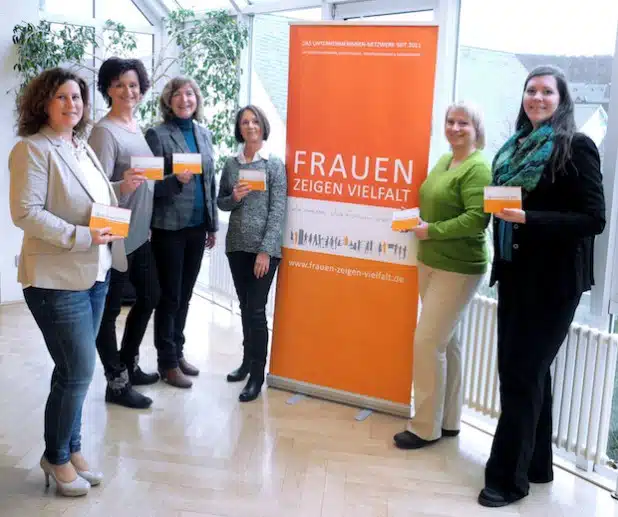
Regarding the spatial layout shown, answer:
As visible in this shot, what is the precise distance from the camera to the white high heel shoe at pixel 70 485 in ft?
8.95

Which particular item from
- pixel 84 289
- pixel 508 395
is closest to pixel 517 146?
pixel 508 395

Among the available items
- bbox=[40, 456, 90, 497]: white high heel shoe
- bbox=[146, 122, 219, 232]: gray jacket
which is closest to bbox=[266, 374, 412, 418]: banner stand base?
bbox=[146, 122, 219, 232]: gray jacket

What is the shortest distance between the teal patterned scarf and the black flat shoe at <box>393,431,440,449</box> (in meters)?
1.29

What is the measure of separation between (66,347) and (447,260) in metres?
1.64

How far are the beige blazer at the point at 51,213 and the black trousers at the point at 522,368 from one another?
1588mm

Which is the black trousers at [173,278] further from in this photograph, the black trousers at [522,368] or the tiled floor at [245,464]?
the black trousers at [522,368]

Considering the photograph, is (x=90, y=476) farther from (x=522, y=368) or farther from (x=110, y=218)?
(x=522, y=368)

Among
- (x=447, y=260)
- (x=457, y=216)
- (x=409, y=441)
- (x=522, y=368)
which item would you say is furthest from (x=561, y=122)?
(x=409, y=441)

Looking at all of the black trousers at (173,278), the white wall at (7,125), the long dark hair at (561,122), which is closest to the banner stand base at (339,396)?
the black trousers at (173,278)

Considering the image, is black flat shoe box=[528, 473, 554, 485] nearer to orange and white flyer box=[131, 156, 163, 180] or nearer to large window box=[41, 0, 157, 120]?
orange and white flyer box=[131, 156, 163, 180]

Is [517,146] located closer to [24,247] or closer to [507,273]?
[507,273]

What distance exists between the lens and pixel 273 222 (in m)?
3.67

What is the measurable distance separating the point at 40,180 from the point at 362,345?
1909 mm

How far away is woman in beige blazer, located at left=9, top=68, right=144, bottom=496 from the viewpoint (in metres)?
2.42
